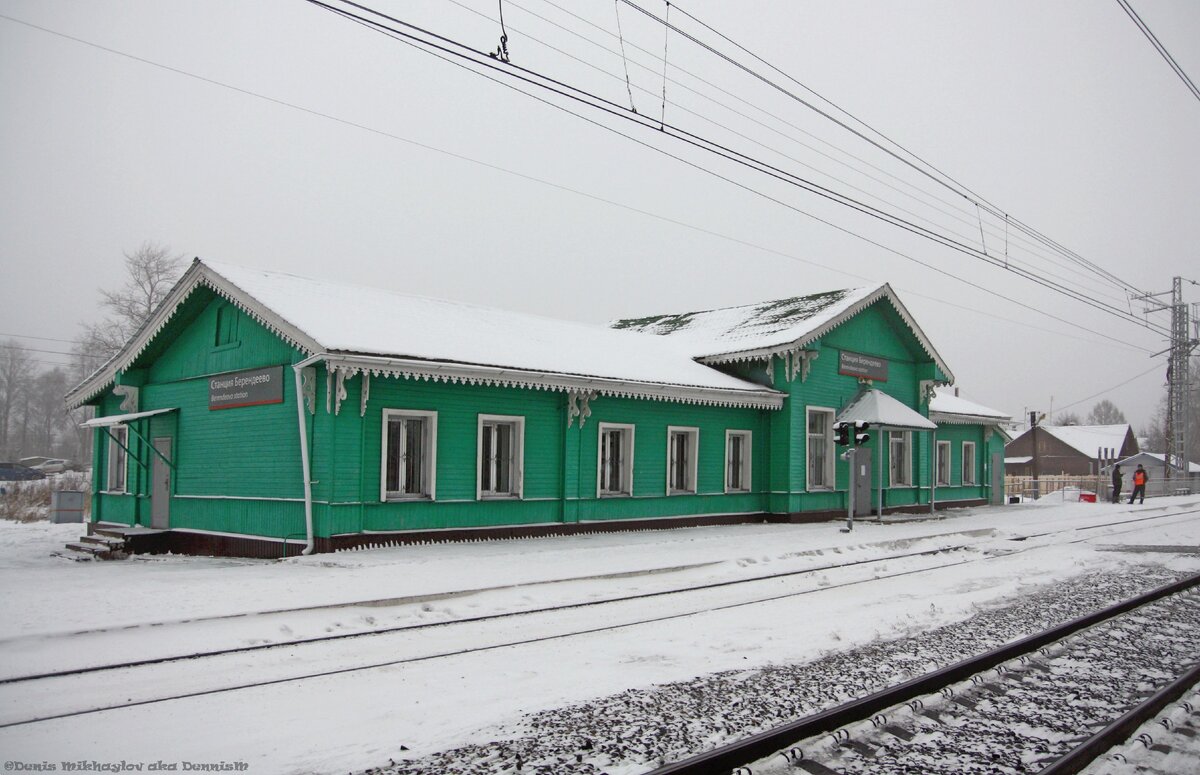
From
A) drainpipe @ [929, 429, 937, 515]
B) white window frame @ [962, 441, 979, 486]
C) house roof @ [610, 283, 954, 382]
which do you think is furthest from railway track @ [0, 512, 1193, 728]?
white window frame @ [962, 441, 979, 486]

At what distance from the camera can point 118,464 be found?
799 inches

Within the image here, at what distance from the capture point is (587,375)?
16.9 metres

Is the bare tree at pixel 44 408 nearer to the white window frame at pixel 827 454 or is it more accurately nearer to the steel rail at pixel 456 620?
the white window frame at pixel 827 454

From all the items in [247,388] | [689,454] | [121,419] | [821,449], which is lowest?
[689,454]

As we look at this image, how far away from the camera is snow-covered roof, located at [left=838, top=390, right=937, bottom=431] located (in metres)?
22.2

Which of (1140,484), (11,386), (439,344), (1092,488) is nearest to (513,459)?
(439,344)

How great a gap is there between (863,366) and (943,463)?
25.6 ft

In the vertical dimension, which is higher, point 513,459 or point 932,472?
point 513,459

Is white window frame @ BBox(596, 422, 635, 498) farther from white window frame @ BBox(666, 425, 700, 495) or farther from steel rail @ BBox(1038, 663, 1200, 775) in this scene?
steel rail @ BBox(1038, 663, 1200, 775)

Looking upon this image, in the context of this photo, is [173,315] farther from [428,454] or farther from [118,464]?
[428,454]

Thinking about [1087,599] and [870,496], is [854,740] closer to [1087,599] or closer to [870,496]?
[1087,599]

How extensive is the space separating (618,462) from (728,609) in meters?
8.52

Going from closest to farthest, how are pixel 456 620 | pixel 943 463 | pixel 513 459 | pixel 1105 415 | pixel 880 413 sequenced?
pixel 456 620 → pixel 513 459 → pixel 880 413 → pixel 943 463 → pixel 1105 415

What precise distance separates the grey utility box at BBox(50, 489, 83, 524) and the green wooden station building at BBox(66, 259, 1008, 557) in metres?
5.76
